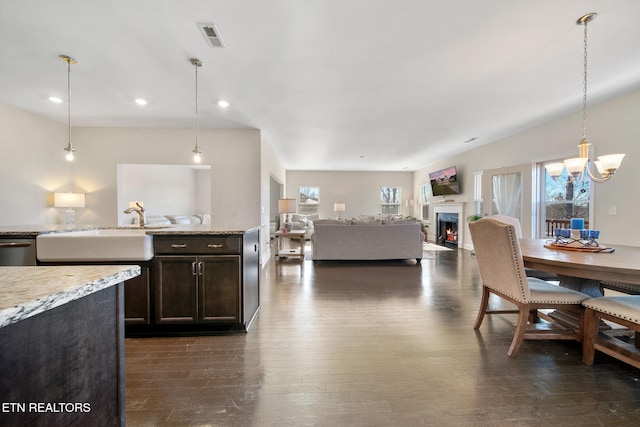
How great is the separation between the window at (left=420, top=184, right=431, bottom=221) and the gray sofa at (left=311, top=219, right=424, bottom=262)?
4332 mm

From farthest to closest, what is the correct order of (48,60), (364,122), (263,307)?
(364,122)
(263,307)
(48,60)

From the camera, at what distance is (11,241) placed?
209 centimetres

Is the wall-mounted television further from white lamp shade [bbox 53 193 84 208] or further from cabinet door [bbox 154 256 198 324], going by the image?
white lamp shade [bbox 53 193 84 208]

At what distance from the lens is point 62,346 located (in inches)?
28.0

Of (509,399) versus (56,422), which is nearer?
(56,422)

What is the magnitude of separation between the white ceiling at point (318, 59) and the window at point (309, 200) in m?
5.58

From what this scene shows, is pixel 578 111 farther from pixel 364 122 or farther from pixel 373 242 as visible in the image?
pixel 373 242

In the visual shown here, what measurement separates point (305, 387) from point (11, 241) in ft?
8.36

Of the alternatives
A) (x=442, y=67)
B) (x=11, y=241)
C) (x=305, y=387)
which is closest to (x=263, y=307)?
(x=305, y=387)

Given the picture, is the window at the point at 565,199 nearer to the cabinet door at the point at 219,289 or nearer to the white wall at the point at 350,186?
the cabinet door at the point at 219,289

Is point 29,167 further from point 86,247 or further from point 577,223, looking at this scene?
point 577,223

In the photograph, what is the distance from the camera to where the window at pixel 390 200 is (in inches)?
404

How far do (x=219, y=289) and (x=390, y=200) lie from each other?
887 cm

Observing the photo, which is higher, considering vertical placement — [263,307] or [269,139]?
[269,139]
